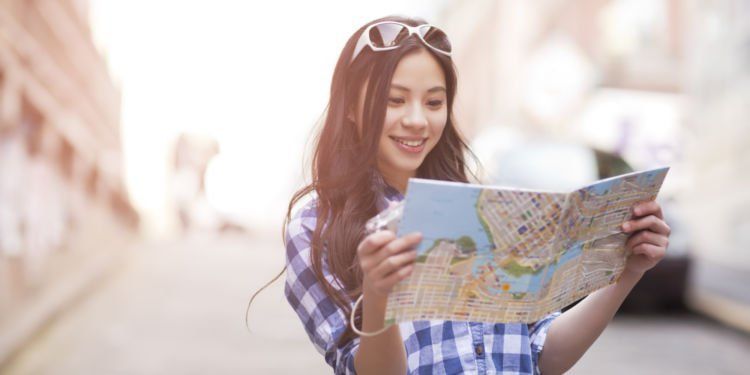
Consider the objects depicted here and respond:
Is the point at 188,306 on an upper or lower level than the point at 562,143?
lower

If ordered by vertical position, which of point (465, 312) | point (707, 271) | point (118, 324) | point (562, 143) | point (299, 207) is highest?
point (299, 207)

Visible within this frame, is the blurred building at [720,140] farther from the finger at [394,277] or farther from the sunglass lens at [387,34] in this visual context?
the finger at [394,277]

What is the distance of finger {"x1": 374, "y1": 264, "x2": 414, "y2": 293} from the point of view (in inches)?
57.2

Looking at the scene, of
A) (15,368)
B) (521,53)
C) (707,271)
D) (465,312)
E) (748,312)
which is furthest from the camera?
(521,53)

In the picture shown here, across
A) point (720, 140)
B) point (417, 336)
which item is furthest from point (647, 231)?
point (720, 140)

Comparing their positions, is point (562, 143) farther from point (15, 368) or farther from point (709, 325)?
point (15, 368)

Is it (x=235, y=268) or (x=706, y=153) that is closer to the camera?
(x=235, y=268)

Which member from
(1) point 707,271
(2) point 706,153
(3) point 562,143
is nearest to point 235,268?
(3) point 562,143

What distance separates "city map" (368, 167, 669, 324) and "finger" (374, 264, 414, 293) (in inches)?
0.8

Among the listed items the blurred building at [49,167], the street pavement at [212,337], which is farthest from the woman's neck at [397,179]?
the blurred building at [49,167]

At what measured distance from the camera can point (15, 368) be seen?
5465mm

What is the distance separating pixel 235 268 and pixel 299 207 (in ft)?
26.9

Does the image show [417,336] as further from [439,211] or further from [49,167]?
[49,167]

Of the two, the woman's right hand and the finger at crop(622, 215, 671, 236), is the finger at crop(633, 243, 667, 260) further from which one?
the woman's right hand
